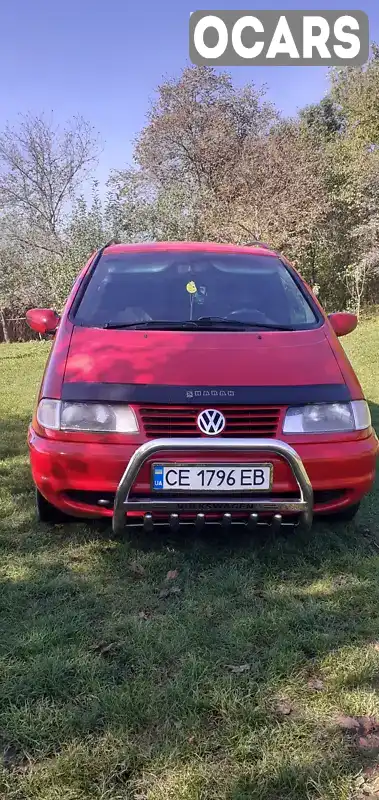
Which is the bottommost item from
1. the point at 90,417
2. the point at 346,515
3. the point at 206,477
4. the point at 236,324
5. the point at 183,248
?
→ the point at 346,515

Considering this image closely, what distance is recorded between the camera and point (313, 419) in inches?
108

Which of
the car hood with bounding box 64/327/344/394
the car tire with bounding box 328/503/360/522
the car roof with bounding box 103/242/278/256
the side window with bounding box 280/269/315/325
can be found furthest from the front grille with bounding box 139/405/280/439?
the car roof with bounding box 103/242/278/256

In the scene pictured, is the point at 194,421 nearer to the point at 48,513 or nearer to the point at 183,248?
the point at 48,513

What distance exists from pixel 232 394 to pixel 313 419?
1.35 ft

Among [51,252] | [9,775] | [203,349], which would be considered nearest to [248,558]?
[203,349]

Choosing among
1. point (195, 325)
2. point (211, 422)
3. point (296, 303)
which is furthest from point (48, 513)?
point (296, 303)

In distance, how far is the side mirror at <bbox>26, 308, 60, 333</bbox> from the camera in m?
3.75

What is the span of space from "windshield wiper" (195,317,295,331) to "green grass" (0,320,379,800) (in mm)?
1157

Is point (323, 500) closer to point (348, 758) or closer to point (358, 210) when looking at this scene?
point (348, 758)

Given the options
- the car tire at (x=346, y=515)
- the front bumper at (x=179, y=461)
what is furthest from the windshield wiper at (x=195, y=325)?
the car tire at (x=346, y=515)

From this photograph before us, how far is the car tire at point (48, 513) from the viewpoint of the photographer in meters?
3.19

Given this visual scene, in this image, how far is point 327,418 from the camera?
277 cm

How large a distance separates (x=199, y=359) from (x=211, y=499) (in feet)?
2.25

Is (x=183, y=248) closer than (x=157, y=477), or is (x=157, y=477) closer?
(x=157, y=477)
